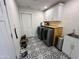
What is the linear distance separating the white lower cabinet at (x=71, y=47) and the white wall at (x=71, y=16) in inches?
22.5

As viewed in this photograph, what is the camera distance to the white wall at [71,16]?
2.25 m

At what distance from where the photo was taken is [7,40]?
152cm

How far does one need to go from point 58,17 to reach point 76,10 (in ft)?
2.81

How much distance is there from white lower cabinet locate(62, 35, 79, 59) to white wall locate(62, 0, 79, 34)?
0.57 metres

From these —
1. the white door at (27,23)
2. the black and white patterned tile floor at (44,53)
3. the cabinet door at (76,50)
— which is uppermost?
the white door at (27,23)

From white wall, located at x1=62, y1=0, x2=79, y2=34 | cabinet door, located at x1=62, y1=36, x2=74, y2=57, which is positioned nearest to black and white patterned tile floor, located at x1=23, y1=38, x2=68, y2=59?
cabinet door, located at x1=62, y1=36, x2=74, y2=57

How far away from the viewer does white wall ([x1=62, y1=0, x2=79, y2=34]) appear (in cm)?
225

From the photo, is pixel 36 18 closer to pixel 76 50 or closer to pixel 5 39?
pixel 5 39

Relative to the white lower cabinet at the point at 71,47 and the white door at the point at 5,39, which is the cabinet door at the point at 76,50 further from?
the white door at the point at 5,39

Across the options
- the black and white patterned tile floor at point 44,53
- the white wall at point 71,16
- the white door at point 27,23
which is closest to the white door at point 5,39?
the black and white patterned tile floor at point 44,53

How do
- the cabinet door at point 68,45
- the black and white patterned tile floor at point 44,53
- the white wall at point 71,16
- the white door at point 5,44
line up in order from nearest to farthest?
1. the white door at point 5,44
2. the cabinet door at point 68,45
3. the black and white patterned tile floor at point 44,53
4. the white wall at point 71,16

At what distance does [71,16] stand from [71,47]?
1.35 meters

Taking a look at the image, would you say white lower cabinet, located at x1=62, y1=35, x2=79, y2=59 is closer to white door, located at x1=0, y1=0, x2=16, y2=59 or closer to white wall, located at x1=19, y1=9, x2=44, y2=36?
white door, located at x1=0, y1=0, x2=16, y2=59

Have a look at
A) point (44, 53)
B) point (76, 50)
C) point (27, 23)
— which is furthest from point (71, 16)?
point (27, 23)
